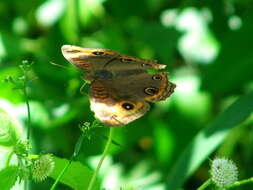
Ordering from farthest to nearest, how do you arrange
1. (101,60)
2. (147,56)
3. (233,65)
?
1. (147,56)
2. (233,65)
3. (101,60)

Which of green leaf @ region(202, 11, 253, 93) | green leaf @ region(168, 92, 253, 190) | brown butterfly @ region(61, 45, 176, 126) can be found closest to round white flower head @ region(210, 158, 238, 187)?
brown butterfly @ region(61, 45, 176, 126)

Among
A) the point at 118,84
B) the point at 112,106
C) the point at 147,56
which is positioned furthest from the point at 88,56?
the point at 147,56

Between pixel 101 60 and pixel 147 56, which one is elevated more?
pixel 147 56

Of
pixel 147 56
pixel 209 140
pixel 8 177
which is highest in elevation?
pixel 147 56

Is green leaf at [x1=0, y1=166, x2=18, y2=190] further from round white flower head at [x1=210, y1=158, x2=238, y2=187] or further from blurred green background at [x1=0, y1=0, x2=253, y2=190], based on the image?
blurred green background at [x1=0, y1=0, x2=253, y2=190]

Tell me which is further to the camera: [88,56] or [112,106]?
[88,56]

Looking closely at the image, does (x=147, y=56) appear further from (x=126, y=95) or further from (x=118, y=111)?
(x=118, y=111)

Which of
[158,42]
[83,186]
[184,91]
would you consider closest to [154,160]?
[184,91]
